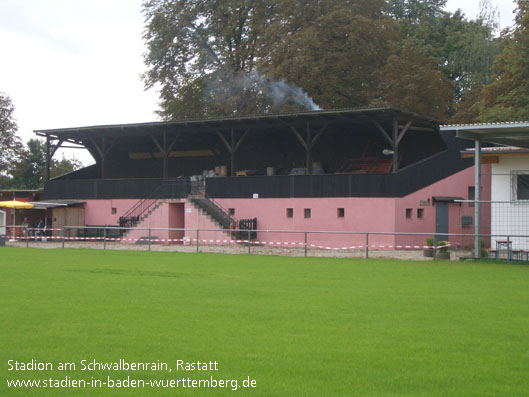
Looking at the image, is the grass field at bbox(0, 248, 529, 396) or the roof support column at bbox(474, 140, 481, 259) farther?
the roof support column at bbox(474, 140, 481, 259)

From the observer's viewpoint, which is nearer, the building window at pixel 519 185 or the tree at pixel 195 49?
the building window at pixel 519 185

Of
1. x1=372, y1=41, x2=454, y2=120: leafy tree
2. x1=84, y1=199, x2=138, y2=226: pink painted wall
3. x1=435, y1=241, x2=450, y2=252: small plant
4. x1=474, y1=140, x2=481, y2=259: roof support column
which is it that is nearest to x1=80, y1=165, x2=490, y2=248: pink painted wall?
x1=84, y1=199, x2=138, y2=226: pink painted wall

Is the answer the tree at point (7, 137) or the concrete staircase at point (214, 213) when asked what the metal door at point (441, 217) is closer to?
the concrete staircase at point (214, 213)

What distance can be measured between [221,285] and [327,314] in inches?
208

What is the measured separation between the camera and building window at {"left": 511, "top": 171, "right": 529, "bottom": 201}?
101 ft

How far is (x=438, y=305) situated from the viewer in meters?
13.6

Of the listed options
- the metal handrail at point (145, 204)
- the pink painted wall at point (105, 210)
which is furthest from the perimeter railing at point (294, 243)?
the pink painted wall at point (105, 210)

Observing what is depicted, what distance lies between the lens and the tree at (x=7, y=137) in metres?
70.5

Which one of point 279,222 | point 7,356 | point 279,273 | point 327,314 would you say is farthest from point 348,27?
point 7,356

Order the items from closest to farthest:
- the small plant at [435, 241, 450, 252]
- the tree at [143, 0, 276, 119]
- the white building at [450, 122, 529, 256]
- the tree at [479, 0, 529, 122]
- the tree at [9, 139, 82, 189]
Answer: the white building at [450, 122, 529, 256] < the small plant at [435, 241, 450, 252] < the tree at [479, 0, 529, 122] < the tree at [143, 0, 276, 119] < the tree at [9, 139, 82, 189]

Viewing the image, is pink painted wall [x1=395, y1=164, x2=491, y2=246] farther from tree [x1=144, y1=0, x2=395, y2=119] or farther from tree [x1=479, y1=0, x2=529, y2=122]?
tree [x1=144, y1=0, x2=395, y2=119]

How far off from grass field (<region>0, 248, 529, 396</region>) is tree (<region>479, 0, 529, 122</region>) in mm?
23381

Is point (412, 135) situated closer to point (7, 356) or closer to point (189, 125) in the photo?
point (189, 125)

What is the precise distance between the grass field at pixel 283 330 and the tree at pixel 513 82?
921 inches
